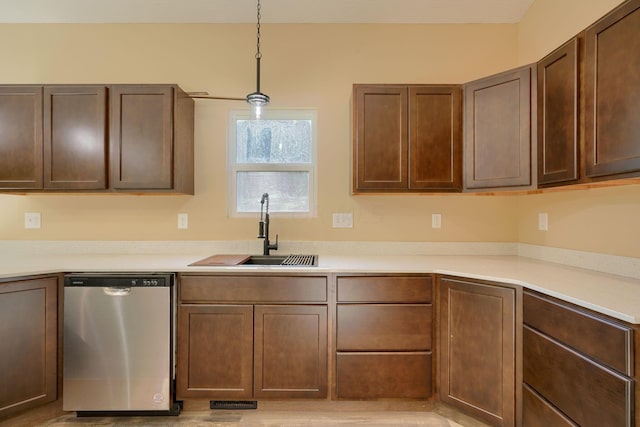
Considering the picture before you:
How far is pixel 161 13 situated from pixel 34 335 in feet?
7.84

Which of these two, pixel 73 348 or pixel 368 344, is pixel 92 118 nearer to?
pixel 73 348

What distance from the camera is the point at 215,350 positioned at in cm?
188

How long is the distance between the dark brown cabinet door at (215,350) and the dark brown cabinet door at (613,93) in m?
1.96

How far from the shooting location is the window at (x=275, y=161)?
2561 mm

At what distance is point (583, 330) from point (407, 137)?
142 centimetres

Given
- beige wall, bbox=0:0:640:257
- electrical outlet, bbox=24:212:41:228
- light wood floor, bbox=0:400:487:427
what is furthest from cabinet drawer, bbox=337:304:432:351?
electrical outlet, bbox=24:212:41:228

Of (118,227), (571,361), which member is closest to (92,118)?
(118,227)

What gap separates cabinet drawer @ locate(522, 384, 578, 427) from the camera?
1324mm

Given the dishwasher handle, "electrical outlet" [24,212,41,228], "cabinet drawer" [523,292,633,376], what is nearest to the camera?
"cabinet drawer" [523,292,633,376]

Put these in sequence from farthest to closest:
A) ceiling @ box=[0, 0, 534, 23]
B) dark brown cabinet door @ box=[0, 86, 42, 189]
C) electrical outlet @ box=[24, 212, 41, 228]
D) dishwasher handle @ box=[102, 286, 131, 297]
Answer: electrical outlet @ box=[24, 212, 41, 228] < ceiling @ box=[0, 0, 534, 23] < dark brown cabinet door @ box=[0, 86, 42, 189] < dishwasher handle @ box=[102, 286, 131, 297]

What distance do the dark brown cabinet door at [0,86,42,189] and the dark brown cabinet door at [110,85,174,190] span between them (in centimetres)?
50

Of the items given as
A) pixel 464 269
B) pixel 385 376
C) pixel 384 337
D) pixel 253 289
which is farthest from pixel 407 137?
pixel 385 376

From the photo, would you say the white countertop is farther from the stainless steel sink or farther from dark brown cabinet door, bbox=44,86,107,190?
dark brown cabinet door, bbox=44,86,107,190

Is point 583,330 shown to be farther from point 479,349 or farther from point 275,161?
point 275,161
